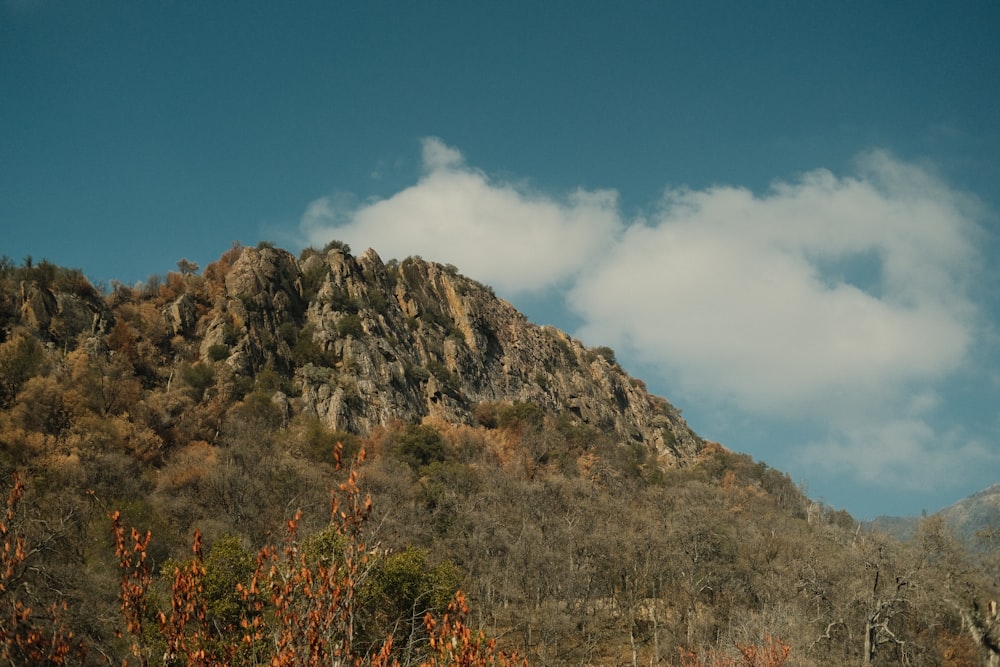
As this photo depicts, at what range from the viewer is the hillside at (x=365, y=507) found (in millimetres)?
19344

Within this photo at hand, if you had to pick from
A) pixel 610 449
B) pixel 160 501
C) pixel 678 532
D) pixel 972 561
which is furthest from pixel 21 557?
pixel 610 449

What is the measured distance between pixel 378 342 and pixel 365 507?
69.8m

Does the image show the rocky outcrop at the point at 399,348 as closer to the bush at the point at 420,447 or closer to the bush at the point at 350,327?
the bush at the point at 350,327

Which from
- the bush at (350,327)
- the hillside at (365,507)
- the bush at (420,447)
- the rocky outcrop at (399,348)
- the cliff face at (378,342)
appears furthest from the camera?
the bush at (350,327)

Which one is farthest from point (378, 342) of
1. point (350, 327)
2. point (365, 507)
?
point (365, 507)

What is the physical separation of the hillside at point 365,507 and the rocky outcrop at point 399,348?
1.30 feet

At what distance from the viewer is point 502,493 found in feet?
167

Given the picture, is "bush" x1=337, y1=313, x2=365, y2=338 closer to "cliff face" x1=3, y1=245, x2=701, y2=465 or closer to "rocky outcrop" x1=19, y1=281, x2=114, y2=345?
"cliff face" x1=3, y1=245, x2=701, y2=465

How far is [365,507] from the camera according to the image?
7090 mm

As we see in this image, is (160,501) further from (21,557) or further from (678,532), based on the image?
(21,557)

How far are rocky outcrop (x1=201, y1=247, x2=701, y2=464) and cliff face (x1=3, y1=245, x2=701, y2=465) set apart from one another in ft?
0.52

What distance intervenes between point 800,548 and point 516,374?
163 ft

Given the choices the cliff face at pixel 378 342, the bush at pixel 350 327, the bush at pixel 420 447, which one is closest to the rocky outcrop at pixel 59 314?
the cliff face at pixel 378 342

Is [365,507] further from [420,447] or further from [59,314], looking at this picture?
[59,314]
